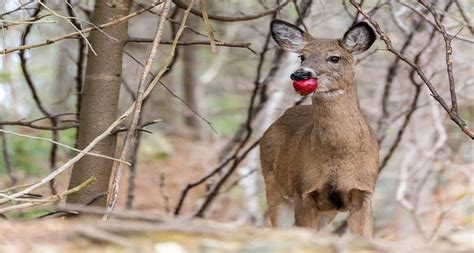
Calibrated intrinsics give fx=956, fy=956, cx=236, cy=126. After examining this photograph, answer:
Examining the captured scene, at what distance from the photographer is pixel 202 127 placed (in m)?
17.7

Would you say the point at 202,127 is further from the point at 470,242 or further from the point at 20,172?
the point at 470,242

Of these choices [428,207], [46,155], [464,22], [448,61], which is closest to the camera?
[448,61]

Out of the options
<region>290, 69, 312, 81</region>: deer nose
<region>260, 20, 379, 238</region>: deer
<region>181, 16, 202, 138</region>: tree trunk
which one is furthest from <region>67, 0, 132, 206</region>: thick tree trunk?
<region>181, 16, 202, 138</region>: tree trunk

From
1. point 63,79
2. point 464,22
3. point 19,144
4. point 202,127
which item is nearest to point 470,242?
point 464,22

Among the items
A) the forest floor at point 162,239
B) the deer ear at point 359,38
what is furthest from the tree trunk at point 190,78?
the forest floor at point 162,239

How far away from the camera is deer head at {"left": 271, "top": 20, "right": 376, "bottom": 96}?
6273 mm

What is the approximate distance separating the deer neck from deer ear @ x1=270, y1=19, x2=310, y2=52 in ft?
1.69

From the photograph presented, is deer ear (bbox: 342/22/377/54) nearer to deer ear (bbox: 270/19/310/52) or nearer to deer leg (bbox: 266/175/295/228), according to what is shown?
deer ear (bbox: 270/19/310/52)

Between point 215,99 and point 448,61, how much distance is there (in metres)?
16.9

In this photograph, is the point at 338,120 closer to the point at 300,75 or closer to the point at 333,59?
the point at 333,59

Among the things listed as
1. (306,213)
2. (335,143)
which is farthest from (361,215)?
(335,143)

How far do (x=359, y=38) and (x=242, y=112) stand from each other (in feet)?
38.1

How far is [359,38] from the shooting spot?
645 centimetres

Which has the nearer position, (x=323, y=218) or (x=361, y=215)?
(x=361, y=215)
